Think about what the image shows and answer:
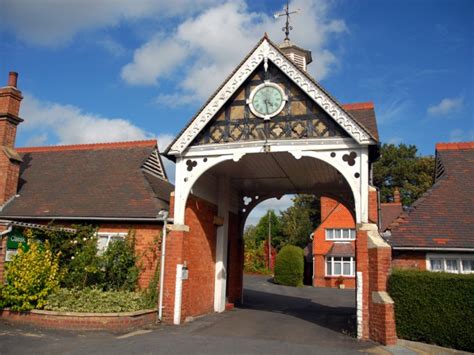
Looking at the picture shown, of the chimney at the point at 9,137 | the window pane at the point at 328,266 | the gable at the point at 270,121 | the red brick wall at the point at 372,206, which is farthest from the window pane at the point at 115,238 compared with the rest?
the window pane at the point at 328,266

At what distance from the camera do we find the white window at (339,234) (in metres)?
36.5

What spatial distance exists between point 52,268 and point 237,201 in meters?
8.48

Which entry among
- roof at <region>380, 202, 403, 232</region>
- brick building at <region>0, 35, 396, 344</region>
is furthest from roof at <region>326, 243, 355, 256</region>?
brick building at <region>0, 35, 396, 344</region>

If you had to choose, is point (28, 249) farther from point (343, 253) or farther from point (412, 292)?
point (343, 253)

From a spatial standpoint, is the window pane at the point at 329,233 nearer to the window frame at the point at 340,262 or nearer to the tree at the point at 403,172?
the window frame at the point at 340,262

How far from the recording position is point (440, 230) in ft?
43.2

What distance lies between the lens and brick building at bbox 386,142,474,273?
12.7 metres

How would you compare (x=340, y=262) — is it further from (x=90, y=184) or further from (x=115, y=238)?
(x=115, y=238)

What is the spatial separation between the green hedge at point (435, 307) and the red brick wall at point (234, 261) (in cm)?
887

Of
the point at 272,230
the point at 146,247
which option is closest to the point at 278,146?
the point at 146,247

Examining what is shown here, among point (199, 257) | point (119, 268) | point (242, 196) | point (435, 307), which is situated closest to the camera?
point (435, 307)

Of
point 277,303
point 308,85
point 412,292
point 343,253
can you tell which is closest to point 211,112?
point 308,85

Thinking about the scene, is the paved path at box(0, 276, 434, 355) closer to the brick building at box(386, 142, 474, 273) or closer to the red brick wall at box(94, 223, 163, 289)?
the red brick wall at box(94, 223, 163, 289)

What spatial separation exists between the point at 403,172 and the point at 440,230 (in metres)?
37.4
